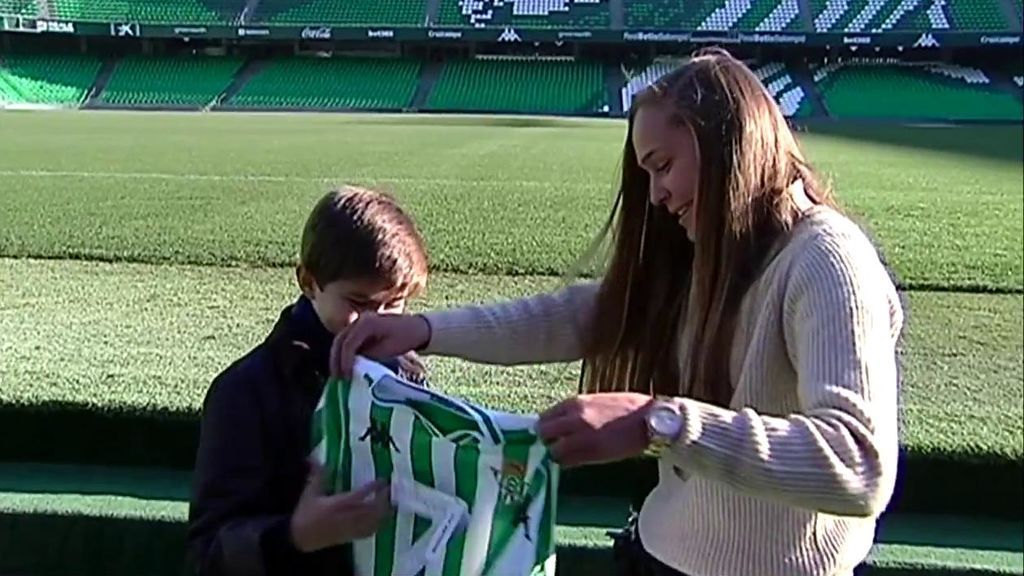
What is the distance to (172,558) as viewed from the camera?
1841mm

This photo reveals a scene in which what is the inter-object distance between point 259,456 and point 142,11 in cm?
2181

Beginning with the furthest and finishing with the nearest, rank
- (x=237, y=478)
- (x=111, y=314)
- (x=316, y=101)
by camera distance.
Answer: (x=316, y=101) → (x=111, y=314) → (x=237, y=478)

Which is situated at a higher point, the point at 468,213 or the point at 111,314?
the point at 111,314

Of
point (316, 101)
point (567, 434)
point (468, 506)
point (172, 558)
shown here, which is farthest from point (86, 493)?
point (316, 101)

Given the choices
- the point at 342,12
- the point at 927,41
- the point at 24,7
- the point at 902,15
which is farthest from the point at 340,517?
the point at 342,12

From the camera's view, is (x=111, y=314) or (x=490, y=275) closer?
(x=111, y=314)

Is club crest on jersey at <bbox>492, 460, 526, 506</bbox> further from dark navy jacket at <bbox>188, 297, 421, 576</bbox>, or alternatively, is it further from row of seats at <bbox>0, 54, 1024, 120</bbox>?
row of seats at <bbox>0, 54, 1024, 120</bbox>

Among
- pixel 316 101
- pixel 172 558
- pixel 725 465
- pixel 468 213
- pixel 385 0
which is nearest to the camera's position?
pixel 725 465

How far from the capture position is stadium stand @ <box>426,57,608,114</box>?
62.6 feet

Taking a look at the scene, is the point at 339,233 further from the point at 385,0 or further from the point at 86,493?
the point at 385,0

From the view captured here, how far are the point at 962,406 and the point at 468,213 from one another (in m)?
3.71

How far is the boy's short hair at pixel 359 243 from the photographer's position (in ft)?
3.34

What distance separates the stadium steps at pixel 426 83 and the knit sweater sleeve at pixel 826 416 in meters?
19.4

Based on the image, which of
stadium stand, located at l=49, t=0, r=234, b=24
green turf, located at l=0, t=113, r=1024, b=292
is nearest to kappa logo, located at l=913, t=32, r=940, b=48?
green turf, located at l=0, t=113, r=1024, b=292
